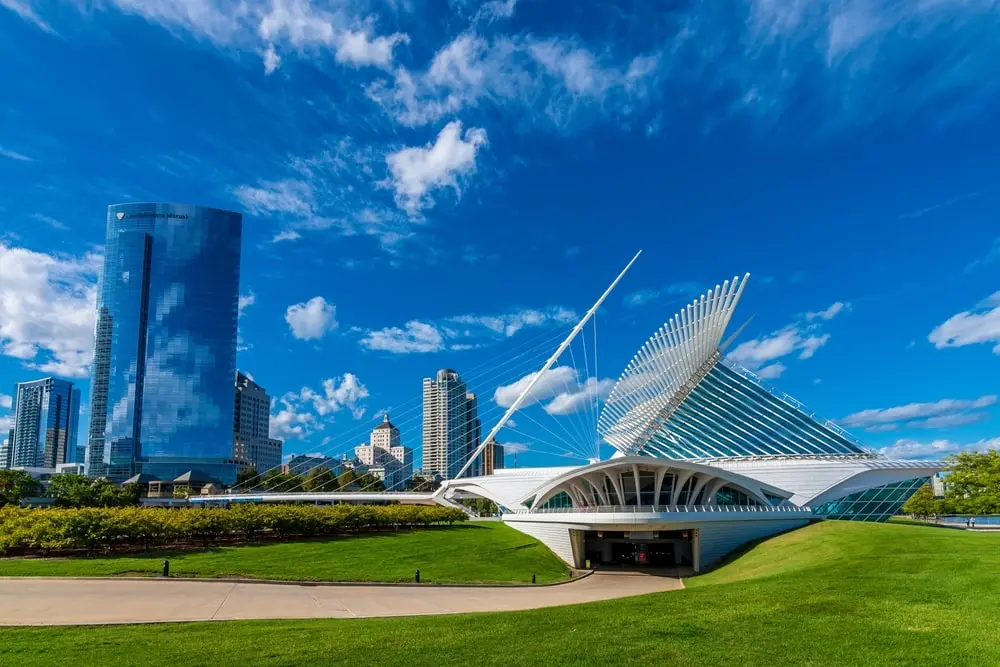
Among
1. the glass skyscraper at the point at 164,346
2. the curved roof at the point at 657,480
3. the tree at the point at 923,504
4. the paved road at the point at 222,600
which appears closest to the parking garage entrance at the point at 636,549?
the curved roof at the point at 657,480

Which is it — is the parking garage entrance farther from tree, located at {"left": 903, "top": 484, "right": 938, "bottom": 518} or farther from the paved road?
tree, located at {"left": 903, "top": 484, "right": 938, "bottom": 518}

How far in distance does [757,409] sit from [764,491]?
57.9ft

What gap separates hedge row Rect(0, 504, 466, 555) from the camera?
111 feet

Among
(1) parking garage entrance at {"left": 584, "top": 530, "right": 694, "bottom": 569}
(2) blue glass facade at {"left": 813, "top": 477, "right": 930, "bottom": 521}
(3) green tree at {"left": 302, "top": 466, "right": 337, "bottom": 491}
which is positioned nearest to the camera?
(1) parking garage entrance at {"left": 584, "top": 530, "right": 694, "bottom": 569}

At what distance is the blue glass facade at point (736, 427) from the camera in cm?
6000

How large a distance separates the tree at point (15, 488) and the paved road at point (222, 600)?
1536 inches

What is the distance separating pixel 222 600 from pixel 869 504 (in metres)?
51.4

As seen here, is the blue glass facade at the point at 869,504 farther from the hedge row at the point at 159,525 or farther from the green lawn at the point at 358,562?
the hedge row at the point at 159,525

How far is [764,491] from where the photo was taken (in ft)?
160

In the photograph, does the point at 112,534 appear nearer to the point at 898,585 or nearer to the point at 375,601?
the point at 375,601

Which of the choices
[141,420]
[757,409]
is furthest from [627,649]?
[141,420]

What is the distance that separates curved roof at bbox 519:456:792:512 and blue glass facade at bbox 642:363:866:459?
10.6 metres

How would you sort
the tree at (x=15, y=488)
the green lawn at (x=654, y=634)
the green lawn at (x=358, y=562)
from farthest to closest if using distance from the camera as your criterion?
the tree at (x=15, y=488), the green lawn at (x=358, y=562), the green lawn at (x=654, y=634)

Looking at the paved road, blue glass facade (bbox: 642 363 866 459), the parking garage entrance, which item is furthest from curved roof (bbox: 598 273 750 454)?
the paved road
